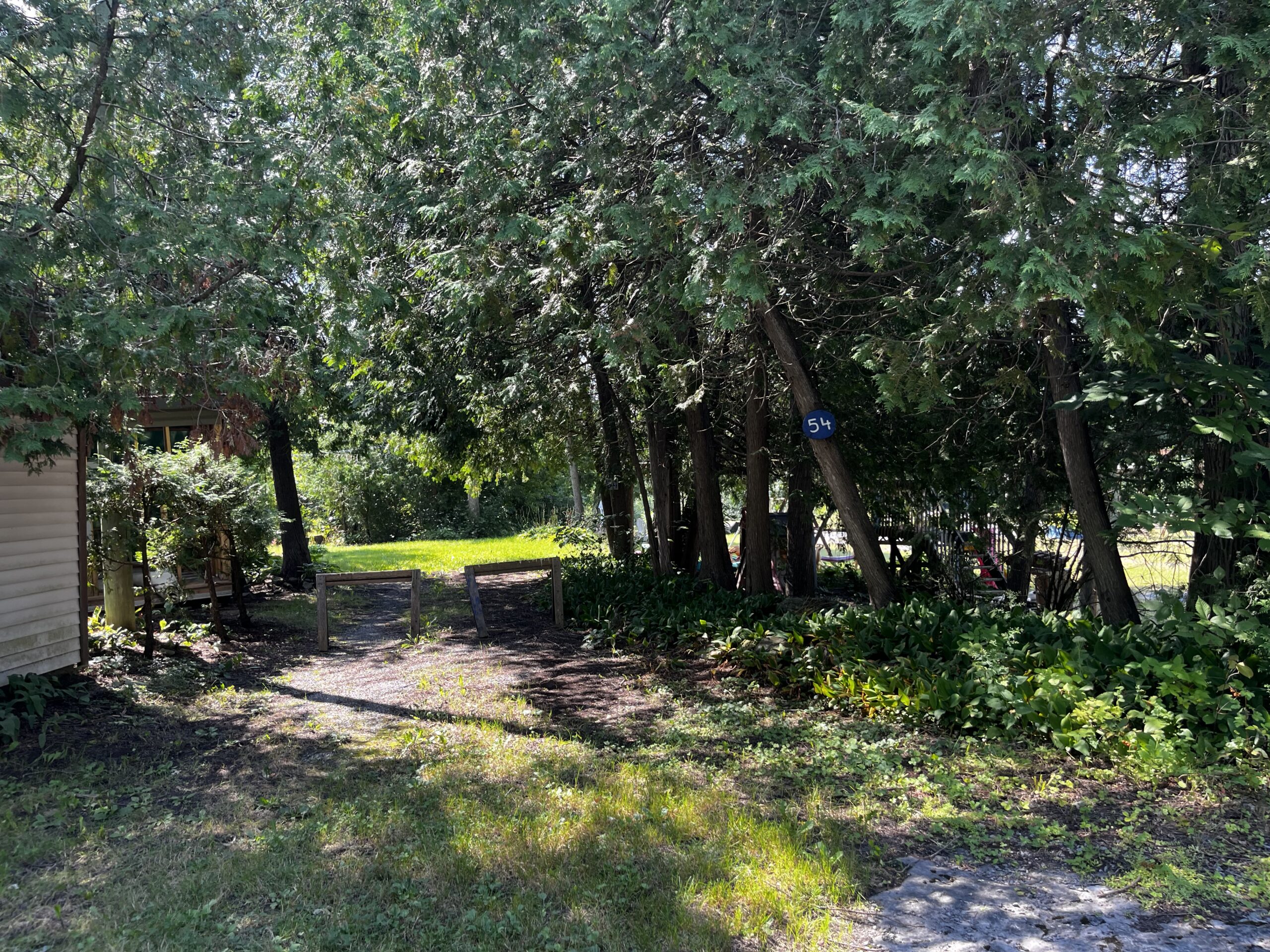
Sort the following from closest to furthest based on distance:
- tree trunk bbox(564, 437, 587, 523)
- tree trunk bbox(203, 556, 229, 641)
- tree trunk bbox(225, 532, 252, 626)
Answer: tree trunk bbox(203, 556, 229, 641)
tree trunk bbox(225, 532, 252, 626)
tree trunk bbox(564, 437, 587, 523)

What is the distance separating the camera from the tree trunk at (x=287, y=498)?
15.3 m

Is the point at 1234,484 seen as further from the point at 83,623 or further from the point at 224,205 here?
the point at 83,623

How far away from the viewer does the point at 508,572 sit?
1095cm

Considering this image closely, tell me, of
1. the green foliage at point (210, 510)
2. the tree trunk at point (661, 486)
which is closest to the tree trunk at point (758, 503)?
the tree trunk at point (661, 486)

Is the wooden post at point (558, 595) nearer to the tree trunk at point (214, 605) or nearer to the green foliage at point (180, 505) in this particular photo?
the green foliage at point (180, 505)

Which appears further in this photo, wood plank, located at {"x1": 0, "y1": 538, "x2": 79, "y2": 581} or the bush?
wood plank, located at {"x1": 0, "y1": 538, "x2": 79, "y2": 581}

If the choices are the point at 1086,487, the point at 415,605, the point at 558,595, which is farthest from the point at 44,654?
the point at 1086,487

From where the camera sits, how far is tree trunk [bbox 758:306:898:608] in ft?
27.0

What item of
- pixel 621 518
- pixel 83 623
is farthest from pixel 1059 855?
pixel 621 518

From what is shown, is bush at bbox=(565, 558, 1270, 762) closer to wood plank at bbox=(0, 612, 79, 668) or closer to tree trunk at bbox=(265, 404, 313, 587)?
wood plank at bbox=(0, 612, 79, 668)

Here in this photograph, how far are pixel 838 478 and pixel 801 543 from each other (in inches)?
159

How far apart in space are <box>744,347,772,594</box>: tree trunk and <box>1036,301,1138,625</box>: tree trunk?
371 centimetres

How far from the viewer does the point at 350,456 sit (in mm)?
29828

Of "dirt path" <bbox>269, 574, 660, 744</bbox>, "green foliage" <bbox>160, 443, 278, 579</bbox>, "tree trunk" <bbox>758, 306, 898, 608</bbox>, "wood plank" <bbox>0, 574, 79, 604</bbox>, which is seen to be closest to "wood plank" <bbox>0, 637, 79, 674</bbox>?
"wood plank" <bbox>0, 574, 79, 604</bbox>
